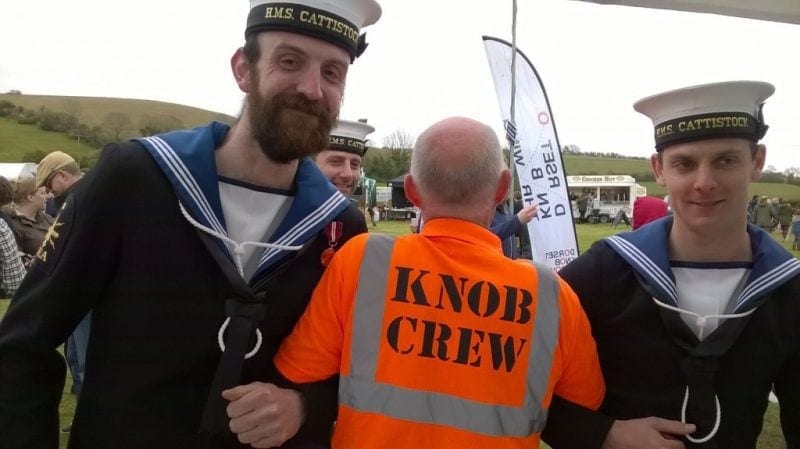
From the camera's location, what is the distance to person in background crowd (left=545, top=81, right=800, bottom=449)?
1.77 metres

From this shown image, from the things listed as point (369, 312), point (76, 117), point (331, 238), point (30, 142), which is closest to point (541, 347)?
point (369, 312)

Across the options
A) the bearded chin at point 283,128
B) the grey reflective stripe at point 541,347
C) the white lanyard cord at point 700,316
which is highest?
the bearded chin at point 283,128

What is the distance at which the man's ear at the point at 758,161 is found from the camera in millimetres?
2010

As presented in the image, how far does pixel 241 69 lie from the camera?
1915mm

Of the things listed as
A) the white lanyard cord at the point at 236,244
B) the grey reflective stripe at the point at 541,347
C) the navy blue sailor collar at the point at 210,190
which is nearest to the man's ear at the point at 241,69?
the navy blue sailor collar at the point at 210,190

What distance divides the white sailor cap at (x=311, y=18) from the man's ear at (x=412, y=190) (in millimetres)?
466

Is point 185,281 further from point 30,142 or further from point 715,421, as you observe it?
point 30,142

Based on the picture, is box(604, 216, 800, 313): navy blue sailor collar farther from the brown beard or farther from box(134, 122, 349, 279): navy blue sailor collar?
the brown beard

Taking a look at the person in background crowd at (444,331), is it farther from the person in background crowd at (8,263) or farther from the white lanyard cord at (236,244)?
the person in background crowd at (8,263)

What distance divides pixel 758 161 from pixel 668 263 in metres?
0.49

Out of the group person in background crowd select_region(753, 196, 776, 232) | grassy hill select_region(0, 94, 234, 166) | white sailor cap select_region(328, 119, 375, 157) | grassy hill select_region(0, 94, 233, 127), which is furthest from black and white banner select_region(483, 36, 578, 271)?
grassy hill select_region(0, 94, 233, 127)

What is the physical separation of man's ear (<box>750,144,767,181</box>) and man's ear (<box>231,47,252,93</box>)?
171 cm

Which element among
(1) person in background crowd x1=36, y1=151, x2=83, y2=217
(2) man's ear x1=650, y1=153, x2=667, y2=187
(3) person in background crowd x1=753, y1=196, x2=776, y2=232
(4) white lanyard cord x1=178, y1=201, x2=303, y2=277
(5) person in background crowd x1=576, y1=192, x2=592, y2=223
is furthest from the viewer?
(5) person in background crowd x1=576, y1=192, x2=592, y2=223

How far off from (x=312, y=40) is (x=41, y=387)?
1243 mm
